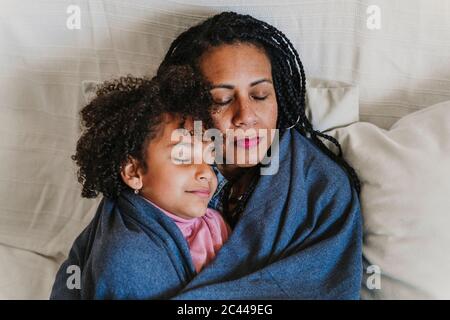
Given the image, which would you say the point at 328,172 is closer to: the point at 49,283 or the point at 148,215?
the point at 148,215

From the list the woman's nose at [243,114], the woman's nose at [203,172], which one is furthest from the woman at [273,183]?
the woman's nose at [203,172]

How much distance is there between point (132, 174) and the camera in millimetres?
1087

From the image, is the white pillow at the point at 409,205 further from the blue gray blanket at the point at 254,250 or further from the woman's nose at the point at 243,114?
the woman's nose at the point at 243,114

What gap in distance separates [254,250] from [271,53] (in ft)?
1.57

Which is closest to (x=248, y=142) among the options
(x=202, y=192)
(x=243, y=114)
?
(x=243, y=114)

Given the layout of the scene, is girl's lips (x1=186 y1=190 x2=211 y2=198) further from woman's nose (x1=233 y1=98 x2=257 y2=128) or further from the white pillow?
the white pillow

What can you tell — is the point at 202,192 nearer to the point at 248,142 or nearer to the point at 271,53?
the point at 248,142

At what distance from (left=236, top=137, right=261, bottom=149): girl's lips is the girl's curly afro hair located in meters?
0.08

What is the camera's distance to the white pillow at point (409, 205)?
102 cm

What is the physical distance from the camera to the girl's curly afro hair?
108 cm

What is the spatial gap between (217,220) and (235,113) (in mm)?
233

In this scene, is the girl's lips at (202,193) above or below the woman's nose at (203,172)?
below
